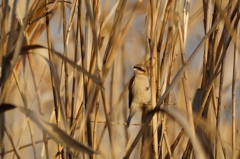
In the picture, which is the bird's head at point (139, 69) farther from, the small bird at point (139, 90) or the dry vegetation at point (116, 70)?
the dry vegetation at point (116, 70)

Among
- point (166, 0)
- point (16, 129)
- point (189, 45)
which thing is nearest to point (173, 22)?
point (166, 0)

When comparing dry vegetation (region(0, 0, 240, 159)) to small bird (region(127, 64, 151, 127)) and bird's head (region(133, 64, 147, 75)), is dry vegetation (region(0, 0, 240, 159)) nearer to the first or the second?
bird's head (region(133, 64, 147, 75))

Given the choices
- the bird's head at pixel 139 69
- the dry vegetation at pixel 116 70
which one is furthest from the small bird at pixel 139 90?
the dry vegetation at pixel 116 70

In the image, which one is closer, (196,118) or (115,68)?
(196,118)

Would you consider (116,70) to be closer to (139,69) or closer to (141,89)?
(139,69)

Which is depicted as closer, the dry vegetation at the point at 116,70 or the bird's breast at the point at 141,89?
the dry vegetation at the point at 116,70

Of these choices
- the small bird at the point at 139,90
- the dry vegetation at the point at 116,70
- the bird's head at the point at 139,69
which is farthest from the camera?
the small bird at the point at 139,90

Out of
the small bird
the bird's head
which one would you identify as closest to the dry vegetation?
the bird's head

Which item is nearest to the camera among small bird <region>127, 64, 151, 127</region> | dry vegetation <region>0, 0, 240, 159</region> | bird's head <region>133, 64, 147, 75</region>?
dry vegetation <region>0, 0, 240, 159</region>

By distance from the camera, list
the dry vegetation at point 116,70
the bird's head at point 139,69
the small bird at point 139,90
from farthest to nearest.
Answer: the small bird at point 139,90 → the bird's head at point 139,69 → the dry vegetation at point 116,70

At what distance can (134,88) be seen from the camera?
296 centimetres

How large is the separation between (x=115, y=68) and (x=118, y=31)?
217mm

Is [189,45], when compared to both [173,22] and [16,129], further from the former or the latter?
[16,129]

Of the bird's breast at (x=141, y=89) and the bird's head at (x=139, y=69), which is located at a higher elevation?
the bird's head at (x=139, y=69)
